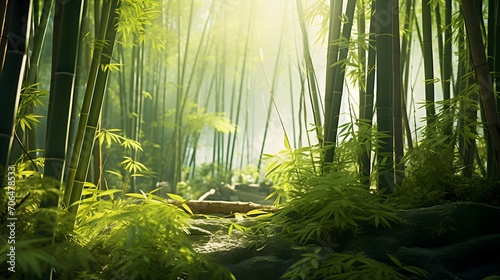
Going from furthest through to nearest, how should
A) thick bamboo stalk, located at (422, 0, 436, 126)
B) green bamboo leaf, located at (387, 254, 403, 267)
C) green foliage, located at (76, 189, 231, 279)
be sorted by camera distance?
thick bamboo stalk, located at (422, 0, 436, 126) < green bamboo leaf, located at (387, 254, 403, 267) < green foliage, located at (76, 189, 231, 279)

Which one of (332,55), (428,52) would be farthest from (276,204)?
(428,52)

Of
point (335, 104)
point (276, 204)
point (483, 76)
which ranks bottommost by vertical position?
point (276, 204)

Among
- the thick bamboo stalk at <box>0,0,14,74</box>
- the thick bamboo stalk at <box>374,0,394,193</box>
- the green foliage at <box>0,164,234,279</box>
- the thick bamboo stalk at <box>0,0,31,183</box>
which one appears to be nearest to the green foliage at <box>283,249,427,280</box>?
the green foliage at <box>0,164,234,279</box>

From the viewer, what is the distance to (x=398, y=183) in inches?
85.7

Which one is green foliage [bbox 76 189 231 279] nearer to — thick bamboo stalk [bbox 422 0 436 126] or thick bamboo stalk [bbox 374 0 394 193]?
thick bamboo stalk [bbox 374 0 394 193]

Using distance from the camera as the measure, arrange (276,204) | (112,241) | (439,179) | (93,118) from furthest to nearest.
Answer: (276,204), (439,179), (93,118), (112,241)

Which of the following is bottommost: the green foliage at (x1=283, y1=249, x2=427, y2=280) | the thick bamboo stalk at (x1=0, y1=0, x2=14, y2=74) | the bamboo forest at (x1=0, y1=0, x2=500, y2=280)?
the green foliage at (x1=283, y1=249, x2=427, y2=280)

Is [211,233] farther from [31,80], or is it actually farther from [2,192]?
[31,80]

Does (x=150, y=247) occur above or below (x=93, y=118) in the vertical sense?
below

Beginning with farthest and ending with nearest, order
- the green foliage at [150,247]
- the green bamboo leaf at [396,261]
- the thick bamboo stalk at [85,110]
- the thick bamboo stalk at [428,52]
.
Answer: the thick bamboo stalk at [428,52], the thick bamboo stalk at [85,110], the green bamboo leaf at [396,261], the green foliage at [150,247]

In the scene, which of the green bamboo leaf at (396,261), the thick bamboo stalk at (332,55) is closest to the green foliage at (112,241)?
the green bamboo leaf at (396,261)

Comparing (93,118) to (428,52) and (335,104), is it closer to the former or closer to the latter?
(335,104)

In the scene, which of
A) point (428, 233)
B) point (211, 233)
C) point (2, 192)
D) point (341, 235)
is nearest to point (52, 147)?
point (2, 192)

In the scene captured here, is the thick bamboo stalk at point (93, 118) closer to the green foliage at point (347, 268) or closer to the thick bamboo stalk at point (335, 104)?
the green foliage at point (347, 268)
